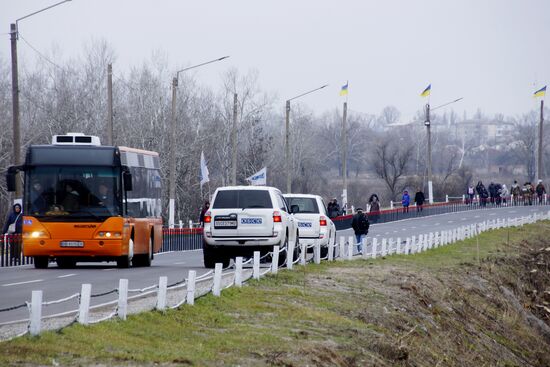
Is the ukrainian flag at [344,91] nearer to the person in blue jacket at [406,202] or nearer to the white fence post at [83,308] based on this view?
the person in blue jacket at [406,202]

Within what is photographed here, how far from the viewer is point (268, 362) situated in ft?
45.4

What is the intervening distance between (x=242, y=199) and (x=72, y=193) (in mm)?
3958

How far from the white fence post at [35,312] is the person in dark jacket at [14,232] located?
21.7m

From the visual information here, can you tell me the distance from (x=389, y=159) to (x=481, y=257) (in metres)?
93.9

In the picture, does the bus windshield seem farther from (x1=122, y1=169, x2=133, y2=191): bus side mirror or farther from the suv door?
the suv door

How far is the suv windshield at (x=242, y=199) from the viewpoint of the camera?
29.3 m

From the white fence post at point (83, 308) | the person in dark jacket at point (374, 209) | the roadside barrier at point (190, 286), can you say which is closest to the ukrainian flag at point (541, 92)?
the person in dark jacket at point (374, 209)

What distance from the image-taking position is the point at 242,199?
96.2 ft

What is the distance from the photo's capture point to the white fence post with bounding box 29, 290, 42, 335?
12.7 metres

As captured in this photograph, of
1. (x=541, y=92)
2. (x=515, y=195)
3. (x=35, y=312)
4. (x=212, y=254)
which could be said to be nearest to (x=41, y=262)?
(x=212, y=254)

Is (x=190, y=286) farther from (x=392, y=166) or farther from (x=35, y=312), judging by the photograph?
(x=392, y=166)

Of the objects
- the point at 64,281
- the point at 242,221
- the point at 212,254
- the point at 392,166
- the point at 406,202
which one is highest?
the point at 392,166

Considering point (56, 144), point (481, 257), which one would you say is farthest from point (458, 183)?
point (56, 144)

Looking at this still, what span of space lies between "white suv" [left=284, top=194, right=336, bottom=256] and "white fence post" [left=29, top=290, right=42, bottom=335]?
2225 cm
